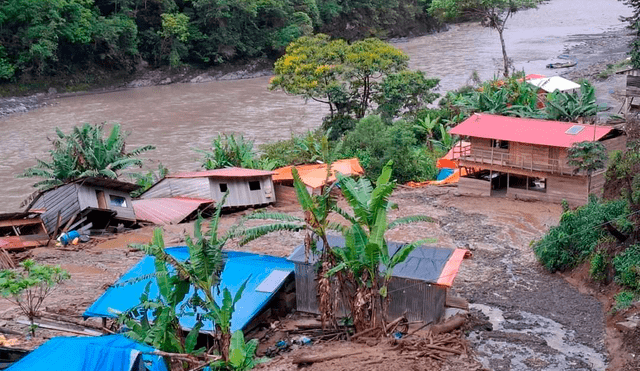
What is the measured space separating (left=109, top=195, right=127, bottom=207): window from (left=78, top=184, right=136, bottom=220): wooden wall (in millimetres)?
69

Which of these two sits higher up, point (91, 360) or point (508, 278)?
point (91, 360)

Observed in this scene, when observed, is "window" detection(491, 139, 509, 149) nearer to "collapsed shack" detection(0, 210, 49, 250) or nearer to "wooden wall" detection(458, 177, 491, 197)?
"wooden wall" detection(458, 177, 491, 197)

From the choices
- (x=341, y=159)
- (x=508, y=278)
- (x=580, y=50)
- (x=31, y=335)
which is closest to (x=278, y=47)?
(x=580, y=50)

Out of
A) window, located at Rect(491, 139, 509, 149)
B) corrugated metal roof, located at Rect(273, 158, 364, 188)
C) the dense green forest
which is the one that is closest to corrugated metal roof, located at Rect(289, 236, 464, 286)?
corrugated metal roof, located at Rect(273, 158, 364, 188)

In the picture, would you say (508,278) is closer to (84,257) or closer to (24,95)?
(84,257)

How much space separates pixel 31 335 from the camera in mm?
15305

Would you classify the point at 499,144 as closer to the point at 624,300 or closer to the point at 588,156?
the point at 588,156

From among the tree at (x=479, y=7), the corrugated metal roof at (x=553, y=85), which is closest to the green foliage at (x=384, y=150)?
the corrugated metal roof at (x=553, y=85)

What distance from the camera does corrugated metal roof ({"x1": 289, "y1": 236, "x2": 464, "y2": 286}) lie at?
15.8 m

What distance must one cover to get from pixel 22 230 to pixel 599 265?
18.1 meters

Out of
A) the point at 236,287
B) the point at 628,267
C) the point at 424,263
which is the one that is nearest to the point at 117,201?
the point at 236,287

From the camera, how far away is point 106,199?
26516 millimetres

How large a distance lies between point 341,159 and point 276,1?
37.0m

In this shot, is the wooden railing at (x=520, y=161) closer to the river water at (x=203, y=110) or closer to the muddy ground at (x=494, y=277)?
the muddy ground at (x=494, y=277)
